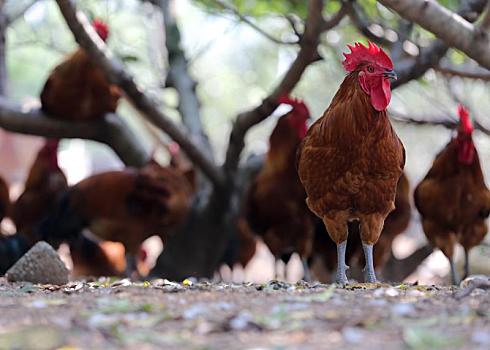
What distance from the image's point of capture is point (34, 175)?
8742 millimetres

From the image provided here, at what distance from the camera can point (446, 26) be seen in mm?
4770

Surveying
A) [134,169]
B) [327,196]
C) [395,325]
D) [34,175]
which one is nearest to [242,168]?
[134,169]

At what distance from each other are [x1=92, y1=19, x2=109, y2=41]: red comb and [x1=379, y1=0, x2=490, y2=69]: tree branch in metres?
4.38

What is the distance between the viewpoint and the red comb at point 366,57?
485 centimetres

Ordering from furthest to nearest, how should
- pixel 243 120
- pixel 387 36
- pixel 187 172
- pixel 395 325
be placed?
pixel 187 172
pixel 387 36
pixel 243 120
pixel 395 325

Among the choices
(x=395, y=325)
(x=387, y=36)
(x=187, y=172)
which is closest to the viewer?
(x=395, y=325)

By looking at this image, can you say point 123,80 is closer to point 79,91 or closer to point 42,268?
point 79,91

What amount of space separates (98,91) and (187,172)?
2188 millimetres

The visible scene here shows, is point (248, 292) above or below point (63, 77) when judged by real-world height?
below

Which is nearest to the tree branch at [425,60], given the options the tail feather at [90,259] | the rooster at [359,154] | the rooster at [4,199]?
the rooster at [359,154]

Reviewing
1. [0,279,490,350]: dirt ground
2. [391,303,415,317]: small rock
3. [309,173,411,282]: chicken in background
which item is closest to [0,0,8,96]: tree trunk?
[309,173,411,282]: chicken in background

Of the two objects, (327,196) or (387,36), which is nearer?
(327,196)

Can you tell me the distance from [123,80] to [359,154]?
2.87 m

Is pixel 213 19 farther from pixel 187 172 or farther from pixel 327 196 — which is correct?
pixel 327 196
